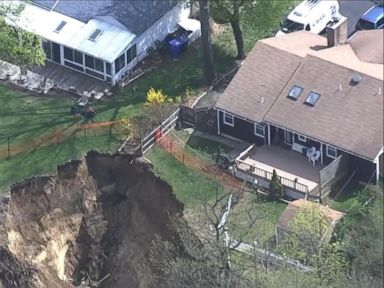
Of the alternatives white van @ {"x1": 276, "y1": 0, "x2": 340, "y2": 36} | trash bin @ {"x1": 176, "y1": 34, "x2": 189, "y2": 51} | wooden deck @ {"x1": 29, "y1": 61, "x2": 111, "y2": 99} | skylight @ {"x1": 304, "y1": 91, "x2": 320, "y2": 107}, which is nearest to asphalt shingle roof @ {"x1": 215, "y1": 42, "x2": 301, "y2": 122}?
skylight @ {"x1": 304, "y1": 91, "x2": 320, "y2": 107}

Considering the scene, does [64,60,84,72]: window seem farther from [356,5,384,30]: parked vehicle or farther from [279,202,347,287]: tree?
[279,202,347,287]: tree

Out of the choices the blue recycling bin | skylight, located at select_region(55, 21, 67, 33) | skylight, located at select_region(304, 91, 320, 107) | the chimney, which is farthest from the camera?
the blue recycling bin

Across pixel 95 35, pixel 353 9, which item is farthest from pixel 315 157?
pixel 353 9

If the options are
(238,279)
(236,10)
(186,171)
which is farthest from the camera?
(236,10)

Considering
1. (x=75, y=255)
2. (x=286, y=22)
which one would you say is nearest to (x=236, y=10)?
(x=286, y=22)

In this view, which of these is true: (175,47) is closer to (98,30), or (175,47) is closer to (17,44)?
(98,30)

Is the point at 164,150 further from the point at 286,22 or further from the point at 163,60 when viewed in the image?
the point at 286,22

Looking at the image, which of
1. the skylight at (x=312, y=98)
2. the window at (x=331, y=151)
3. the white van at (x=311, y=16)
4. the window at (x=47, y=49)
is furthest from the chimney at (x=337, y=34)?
the window at (x=47, y=49)
